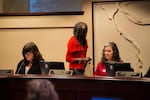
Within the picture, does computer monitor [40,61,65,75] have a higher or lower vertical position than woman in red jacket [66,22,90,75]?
lower

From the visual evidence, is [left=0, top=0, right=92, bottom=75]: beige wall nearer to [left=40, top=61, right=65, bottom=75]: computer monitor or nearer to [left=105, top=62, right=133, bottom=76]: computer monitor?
[left=40, top=61, right=65, bottom=75]: computer monitor

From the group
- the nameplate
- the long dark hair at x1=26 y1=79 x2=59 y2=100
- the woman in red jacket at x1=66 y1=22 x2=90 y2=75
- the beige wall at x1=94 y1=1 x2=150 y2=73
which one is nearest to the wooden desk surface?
the nameplate

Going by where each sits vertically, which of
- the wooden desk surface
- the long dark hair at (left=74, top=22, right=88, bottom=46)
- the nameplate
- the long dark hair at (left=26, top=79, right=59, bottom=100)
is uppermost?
the long dark hair at (left=74, top=22, right=88, bottom=46)

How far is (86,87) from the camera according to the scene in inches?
143

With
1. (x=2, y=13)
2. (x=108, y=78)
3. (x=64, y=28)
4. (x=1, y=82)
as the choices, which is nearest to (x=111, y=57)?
(x=108, y=78)

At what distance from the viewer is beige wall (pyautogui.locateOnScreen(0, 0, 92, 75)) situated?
6.15m

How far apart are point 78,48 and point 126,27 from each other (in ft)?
4.66

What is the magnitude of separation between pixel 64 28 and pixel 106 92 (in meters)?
2.78

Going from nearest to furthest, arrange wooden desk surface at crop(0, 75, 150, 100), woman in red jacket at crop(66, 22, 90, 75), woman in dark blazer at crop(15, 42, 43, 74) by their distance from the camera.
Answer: wooden desk surface at crop(0, 75, 150, 100), woman in dark blazer at crop(15, 42, 43, 74), woman in red jacket at crop(66, 22, 90, 75)

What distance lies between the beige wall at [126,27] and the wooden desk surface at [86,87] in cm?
251

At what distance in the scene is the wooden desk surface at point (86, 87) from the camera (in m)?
3.46

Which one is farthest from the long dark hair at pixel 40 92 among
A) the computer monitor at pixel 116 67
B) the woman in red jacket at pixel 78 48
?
the woman in red jacket at pixel 78 48

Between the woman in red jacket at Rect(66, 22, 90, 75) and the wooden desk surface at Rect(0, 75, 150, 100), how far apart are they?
3.56 ft

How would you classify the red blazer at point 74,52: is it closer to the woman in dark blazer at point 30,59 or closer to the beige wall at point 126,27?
the woman in dark blazer at point 30,59
